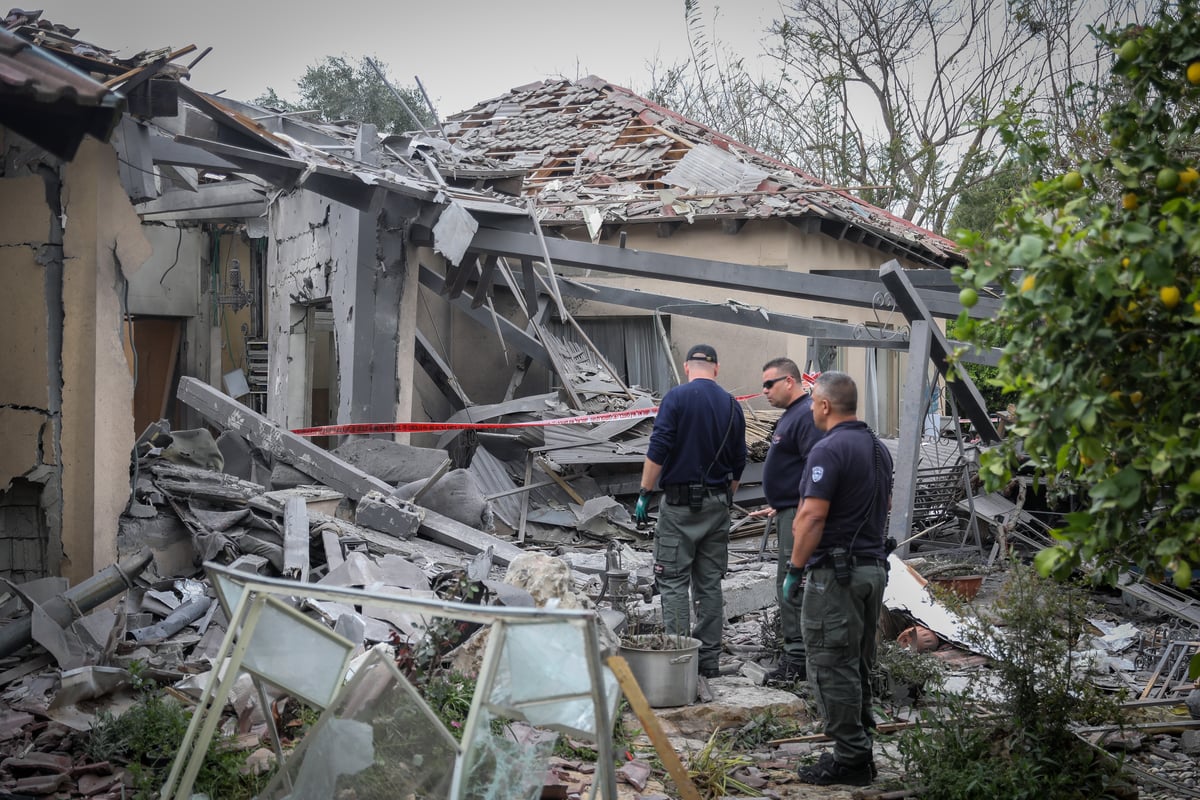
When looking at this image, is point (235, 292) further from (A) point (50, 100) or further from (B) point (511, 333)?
(A) point (50, 100)

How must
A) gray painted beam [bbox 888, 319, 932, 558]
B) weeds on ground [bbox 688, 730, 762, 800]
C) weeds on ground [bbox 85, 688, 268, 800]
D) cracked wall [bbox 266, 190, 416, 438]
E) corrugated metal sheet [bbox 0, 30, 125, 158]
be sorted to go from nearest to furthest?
weeds on ground [bbox 85, 688, 268, 800], corrugated metal sheet [bbox 0, 30, 125, 158], weeds on ground [bbox 688, 730, 762, 800], gray painted beam [bbox 888, 319, 932, 558], cracked wall [bbox 266, 190, 416, 438]

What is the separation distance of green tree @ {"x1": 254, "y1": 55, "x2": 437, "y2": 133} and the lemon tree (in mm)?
20039

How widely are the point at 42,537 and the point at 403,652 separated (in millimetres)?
2864

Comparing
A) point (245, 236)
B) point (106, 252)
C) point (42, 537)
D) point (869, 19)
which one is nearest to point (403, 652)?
point (42, 537)

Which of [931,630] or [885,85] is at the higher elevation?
[885,85]

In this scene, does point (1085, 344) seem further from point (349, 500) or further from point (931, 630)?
point (349, 500)

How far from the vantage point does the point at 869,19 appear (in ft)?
78.5

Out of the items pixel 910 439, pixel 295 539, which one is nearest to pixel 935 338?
pixel 910 439

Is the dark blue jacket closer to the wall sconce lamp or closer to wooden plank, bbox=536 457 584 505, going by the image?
wooden plank, bbox=536 457 584 505

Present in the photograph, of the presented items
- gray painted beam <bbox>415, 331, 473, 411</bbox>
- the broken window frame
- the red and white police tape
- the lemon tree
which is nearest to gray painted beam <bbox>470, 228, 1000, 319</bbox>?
the red and white police tape

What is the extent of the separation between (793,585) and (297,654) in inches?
107

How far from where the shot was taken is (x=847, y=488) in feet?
16.0

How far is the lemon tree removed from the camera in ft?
8.66

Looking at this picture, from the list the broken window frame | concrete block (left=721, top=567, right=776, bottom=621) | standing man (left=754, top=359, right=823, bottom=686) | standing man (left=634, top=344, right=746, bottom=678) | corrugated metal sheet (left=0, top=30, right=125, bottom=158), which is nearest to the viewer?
the broken window frame
